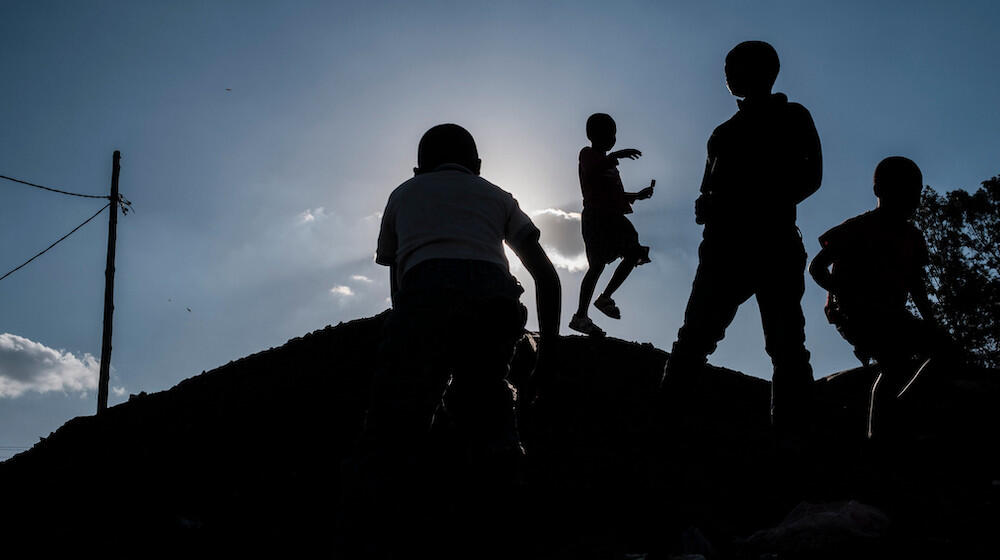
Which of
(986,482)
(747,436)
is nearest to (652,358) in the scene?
(747,436)

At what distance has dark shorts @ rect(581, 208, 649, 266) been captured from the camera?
789 centimetres

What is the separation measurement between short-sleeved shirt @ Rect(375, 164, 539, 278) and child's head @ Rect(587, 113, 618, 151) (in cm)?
487

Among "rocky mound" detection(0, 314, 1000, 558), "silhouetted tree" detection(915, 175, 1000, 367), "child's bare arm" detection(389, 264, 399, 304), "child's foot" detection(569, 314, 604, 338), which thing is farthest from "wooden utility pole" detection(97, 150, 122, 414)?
"silhouetted tree" detection(915, 175, 1000, 367)

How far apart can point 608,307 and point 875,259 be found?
358 cm

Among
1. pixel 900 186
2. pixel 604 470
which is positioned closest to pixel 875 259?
pixel 900 186

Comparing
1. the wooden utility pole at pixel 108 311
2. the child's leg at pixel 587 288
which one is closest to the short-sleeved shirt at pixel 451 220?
the child's leg at pixel 587 288

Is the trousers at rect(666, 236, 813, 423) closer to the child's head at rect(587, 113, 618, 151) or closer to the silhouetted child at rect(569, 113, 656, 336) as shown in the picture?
the silhouetted child at rect(569, 113, 656, 336)

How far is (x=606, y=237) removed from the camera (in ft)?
25.9

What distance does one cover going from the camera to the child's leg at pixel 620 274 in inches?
317

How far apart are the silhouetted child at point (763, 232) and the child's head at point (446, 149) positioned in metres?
1.72

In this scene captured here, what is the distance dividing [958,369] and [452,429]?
311 centimetres

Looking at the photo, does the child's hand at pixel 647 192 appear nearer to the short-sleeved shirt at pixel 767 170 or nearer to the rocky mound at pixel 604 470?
the rocky mound at pixel 604 470

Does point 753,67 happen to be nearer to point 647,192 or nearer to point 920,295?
point 920,295

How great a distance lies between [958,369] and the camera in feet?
14.3
